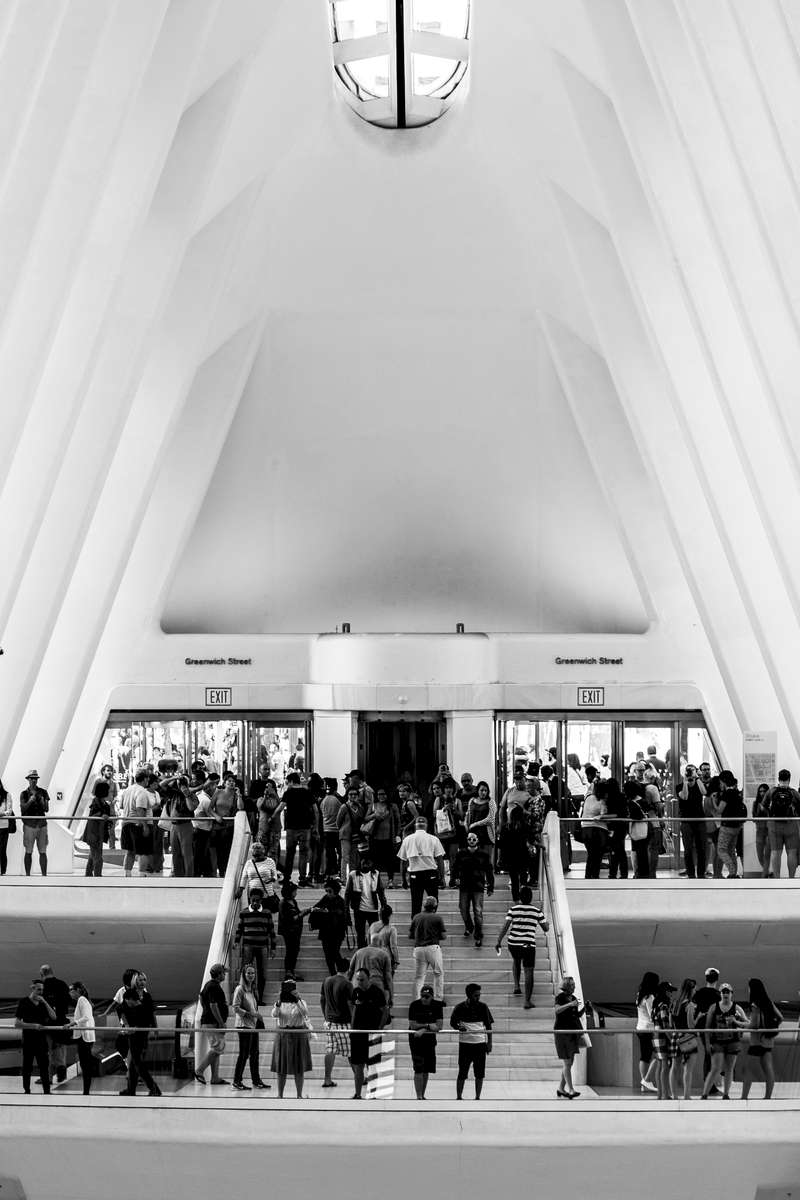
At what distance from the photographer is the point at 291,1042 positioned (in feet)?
43.6

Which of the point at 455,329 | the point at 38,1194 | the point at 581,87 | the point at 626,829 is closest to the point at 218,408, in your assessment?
the point at 455,329

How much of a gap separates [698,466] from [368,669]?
837 centimetres

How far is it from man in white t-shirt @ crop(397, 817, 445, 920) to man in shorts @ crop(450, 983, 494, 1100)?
369 cm

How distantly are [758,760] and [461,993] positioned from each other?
308 inches

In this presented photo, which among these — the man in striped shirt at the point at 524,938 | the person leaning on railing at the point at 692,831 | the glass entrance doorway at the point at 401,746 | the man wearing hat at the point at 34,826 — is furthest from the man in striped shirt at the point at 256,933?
the glass entrance doorway at the point at 401,746

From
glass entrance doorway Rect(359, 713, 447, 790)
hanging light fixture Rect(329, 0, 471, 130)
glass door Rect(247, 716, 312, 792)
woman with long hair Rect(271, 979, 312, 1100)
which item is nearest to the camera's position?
woman with long hair Rect(271, 979, 312, 1100)

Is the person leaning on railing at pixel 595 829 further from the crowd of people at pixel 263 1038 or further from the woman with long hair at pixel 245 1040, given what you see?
the woman with long hair at pixel 245 1040

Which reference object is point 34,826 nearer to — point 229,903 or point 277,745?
point 229,903

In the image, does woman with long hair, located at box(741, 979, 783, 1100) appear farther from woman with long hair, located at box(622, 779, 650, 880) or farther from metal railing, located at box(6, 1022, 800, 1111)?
woman with long hair, located at box(622, 779, 650, 880)

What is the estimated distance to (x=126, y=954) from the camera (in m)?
20.8

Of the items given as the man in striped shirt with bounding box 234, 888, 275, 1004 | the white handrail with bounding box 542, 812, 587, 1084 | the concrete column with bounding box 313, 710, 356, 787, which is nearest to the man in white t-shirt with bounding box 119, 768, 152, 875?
the man in striped shirt with bounding box 234, 888, 275, 1004

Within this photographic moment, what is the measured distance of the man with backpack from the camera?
18.4 metres

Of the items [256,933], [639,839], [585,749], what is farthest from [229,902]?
[585,749]

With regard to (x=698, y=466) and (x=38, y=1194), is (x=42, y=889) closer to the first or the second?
(x=38, y=1194)
